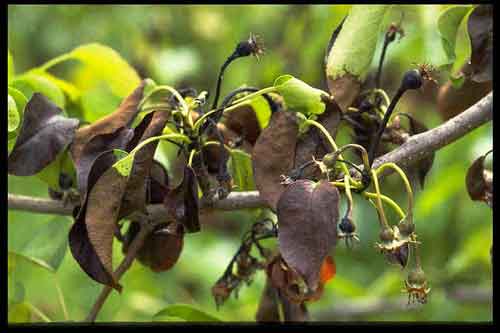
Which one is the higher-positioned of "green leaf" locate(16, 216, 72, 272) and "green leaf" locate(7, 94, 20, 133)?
"green leaf" locate(7, 94, 20, 133)

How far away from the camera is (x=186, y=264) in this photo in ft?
9.50

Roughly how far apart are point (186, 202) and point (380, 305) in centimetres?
147

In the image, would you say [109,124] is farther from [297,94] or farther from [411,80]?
[411,80]

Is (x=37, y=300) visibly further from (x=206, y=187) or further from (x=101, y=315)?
(x=206, y=187)

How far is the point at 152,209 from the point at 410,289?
1.20ft

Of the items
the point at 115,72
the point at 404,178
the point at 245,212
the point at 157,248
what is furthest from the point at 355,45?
the point at 245,212

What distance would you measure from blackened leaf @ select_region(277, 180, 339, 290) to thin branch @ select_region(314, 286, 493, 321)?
1.48 m

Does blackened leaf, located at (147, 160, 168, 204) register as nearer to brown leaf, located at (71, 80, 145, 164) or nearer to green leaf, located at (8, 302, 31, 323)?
brown leaf, located at (71, 80, 145, 164)

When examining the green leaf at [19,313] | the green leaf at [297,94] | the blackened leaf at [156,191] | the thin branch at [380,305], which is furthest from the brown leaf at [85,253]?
the thin branch at [380,305]

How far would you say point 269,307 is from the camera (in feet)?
4.81

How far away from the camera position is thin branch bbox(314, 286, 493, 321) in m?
2.44

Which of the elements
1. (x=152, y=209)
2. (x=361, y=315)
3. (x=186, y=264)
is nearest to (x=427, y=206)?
(x=361, y=315)

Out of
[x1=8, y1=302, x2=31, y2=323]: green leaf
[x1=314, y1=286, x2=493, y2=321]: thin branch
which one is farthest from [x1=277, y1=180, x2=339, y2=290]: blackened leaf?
[x1=314, y1=286, x2=493, y2=321]: thin branch

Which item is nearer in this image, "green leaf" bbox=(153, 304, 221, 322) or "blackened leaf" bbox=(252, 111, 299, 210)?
"blackened leaf" bbox=(252, 111, 299, 210)
